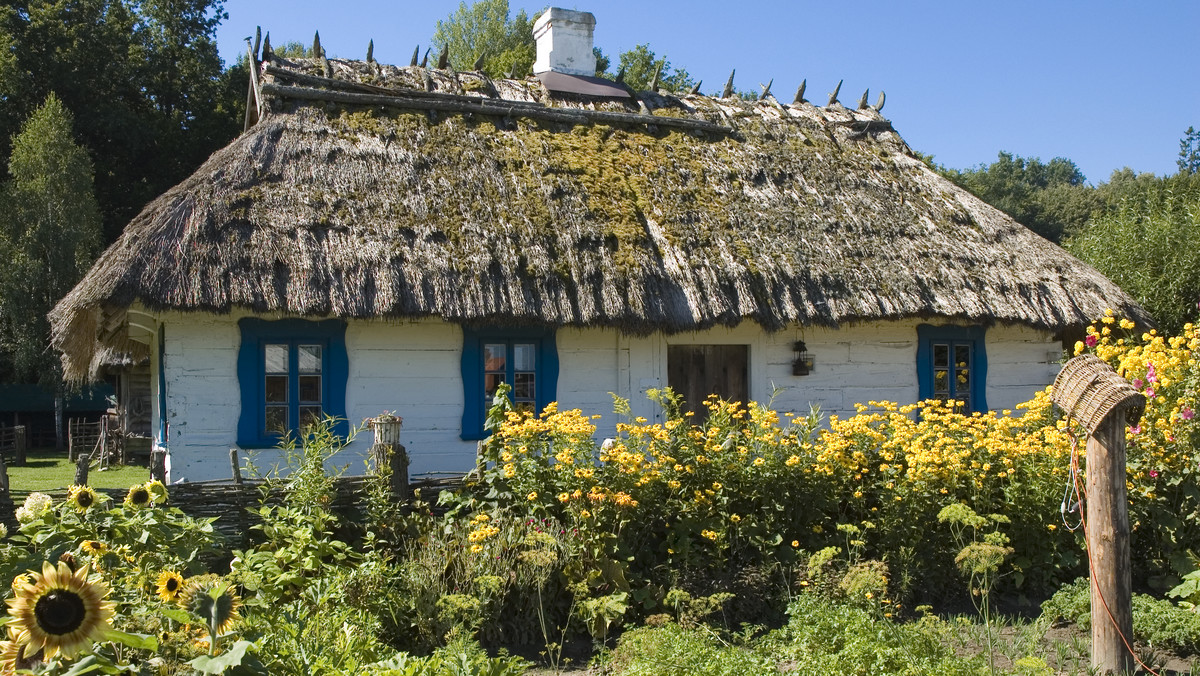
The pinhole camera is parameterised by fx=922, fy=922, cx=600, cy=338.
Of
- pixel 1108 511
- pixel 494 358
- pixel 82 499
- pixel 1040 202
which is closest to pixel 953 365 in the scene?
pixel 494 358

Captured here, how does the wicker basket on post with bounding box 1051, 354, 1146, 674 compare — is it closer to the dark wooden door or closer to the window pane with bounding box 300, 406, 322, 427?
the dark wooden door

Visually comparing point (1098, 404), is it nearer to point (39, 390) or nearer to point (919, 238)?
point (919, 238)

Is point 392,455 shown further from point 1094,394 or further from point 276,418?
point 1094,394

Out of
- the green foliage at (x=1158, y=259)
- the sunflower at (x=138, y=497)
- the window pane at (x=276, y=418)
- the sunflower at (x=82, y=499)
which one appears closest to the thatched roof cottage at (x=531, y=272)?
the window pane at (x=276, y=418)

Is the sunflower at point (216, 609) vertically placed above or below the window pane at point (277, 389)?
below

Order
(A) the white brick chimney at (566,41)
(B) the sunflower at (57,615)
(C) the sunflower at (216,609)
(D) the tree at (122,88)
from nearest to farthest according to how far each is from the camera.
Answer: (B) the sunflower at (57,615) → (C) the sunflower at (216,609) → (A) the white brick chimney at (566,41) → (D) the tree at (122,88)

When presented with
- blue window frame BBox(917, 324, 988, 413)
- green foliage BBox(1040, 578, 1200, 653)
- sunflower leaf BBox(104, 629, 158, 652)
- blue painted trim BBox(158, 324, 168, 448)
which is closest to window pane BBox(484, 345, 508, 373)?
blue painted trim BBox(158, 324, 168, 448)

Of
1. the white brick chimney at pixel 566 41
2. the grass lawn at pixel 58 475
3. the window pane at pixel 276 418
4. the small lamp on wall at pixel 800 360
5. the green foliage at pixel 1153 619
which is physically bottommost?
the grass lawn at pixel 58 475

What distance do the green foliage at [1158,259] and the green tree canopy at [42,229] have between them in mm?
22397

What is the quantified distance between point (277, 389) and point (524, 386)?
8.20ft

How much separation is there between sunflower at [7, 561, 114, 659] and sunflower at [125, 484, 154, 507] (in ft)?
6.47

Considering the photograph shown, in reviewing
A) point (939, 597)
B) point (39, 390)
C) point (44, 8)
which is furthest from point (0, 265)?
point (939, 597)

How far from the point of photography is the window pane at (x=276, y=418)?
9023 millimetres

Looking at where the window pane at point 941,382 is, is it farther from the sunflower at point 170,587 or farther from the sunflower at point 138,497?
the sunflower at point 170,587
